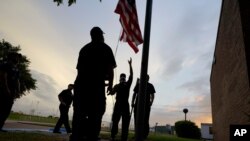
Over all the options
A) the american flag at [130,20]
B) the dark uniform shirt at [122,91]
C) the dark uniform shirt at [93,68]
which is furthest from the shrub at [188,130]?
the dark uniform shirt at [93,68]

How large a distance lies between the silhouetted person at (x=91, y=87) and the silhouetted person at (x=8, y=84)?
3199mm

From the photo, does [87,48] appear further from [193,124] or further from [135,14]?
[193,124]

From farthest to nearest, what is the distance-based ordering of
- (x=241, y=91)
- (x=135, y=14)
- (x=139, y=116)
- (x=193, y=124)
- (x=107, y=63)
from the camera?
(x=193, y=124) → (x=241, y=91) → (x=135, y=14) → (x=139, y=116) → (x=107, y=63)

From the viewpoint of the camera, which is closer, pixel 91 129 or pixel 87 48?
pixel 91 129

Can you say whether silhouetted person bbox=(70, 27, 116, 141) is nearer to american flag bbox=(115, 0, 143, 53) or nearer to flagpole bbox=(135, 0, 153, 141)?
flagpole bbox=(135, 0, 153, 141)

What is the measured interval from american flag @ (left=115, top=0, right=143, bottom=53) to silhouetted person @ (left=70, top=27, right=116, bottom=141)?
2.11 metres

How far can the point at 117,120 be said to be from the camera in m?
7.29

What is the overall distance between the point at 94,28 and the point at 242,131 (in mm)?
3137

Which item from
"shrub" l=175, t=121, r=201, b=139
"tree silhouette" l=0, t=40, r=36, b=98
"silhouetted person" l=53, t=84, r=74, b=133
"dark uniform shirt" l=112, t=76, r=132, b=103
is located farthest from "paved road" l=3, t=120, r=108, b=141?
"tree silhouette" l=0, t=40, r=36, b=98

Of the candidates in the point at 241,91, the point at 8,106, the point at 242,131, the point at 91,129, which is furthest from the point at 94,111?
the point at 241,91

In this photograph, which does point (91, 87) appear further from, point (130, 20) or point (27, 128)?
point (27, 128)

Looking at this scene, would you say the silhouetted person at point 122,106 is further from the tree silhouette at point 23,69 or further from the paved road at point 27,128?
the tree silhouette at point 23,69

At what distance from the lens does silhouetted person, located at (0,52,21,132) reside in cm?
639

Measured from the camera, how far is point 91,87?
378 centimetres
